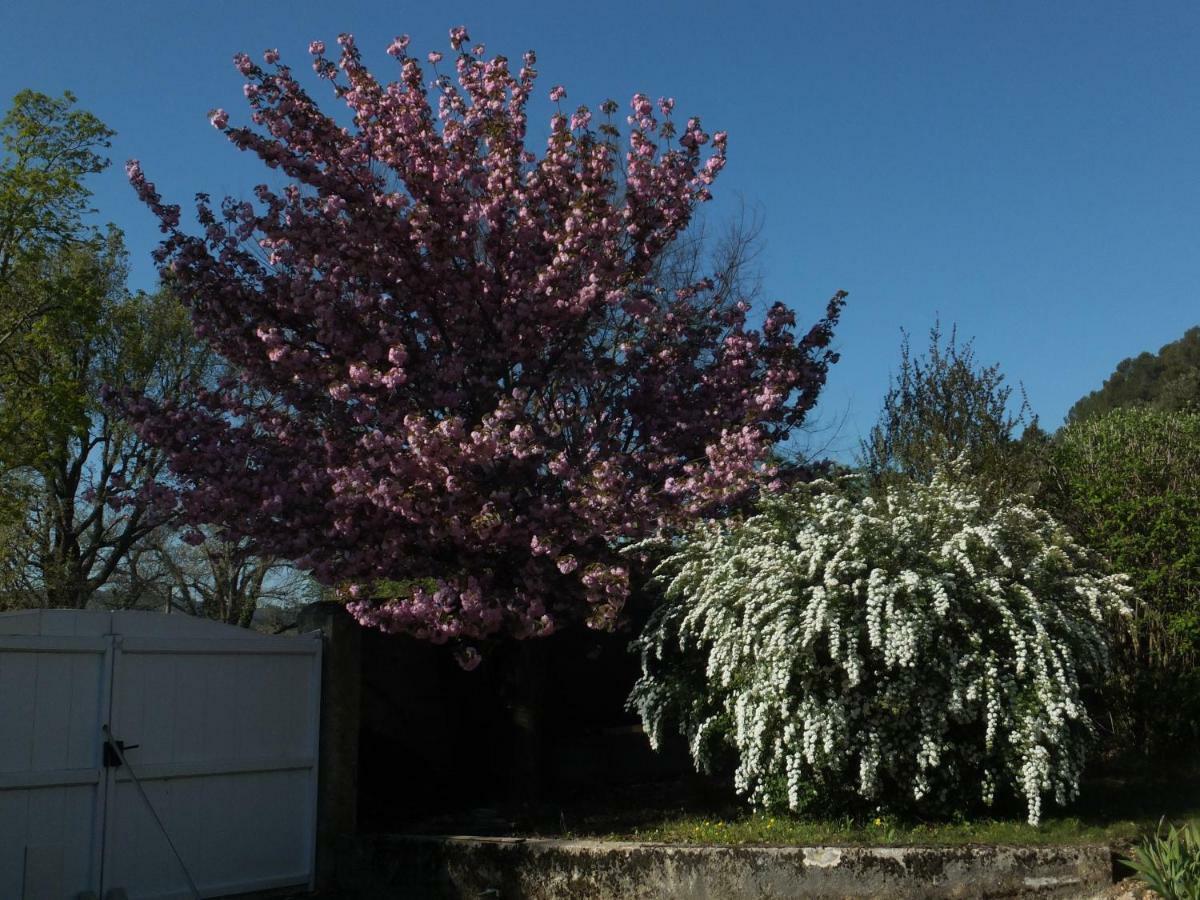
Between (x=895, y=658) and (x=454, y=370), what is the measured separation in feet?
12.7

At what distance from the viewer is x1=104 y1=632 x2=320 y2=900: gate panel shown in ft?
23.7

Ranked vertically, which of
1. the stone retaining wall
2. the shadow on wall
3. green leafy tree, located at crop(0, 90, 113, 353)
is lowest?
the stone retaining wall

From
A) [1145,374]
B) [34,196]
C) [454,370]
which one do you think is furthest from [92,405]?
[1145,374]

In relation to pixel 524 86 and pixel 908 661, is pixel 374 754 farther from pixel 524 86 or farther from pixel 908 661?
pixel 524 86

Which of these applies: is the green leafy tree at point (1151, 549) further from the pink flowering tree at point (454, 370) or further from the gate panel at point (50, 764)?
the gate panel at point (50, 764)

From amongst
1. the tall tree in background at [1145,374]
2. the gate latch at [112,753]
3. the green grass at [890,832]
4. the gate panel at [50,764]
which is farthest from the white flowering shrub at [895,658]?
the tall tree in background at [1145,374]

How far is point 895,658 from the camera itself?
673 centimetres

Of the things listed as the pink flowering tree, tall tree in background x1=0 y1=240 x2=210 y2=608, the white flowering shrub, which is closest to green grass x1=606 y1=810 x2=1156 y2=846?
the white flowering shrub

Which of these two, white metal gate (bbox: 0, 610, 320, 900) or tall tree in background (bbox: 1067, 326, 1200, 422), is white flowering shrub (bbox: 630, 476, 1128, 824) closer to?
white metal gate (bbox: 0, 610, 320, 900)

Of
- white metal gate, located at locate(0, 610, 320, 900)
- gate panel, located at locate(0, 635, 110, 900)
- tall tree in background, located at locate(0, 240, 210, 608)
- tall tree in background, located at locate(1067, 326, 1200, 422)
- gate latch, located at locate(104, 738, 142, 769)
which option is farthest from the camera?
tall tree in background, located at locate(1067, 326, 1200, 422)

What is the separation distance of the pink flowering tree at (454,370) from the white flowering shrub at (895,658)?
96cm

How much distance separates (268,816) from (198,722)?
824 millimetres

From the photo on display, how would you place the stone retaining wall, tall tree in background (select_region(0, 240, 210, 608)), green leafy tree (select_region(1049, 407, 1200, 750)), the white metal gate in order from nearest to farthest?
1. the stone retaining wall
2. the white metal gate
3. green leafy tree (select_region(1049, 407, 1200, 750))
4. tall tree in background (select_region(0, 240, 210, 608))

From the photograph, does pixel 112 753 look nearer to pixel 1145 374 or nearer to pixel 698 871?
pixel 698 871
